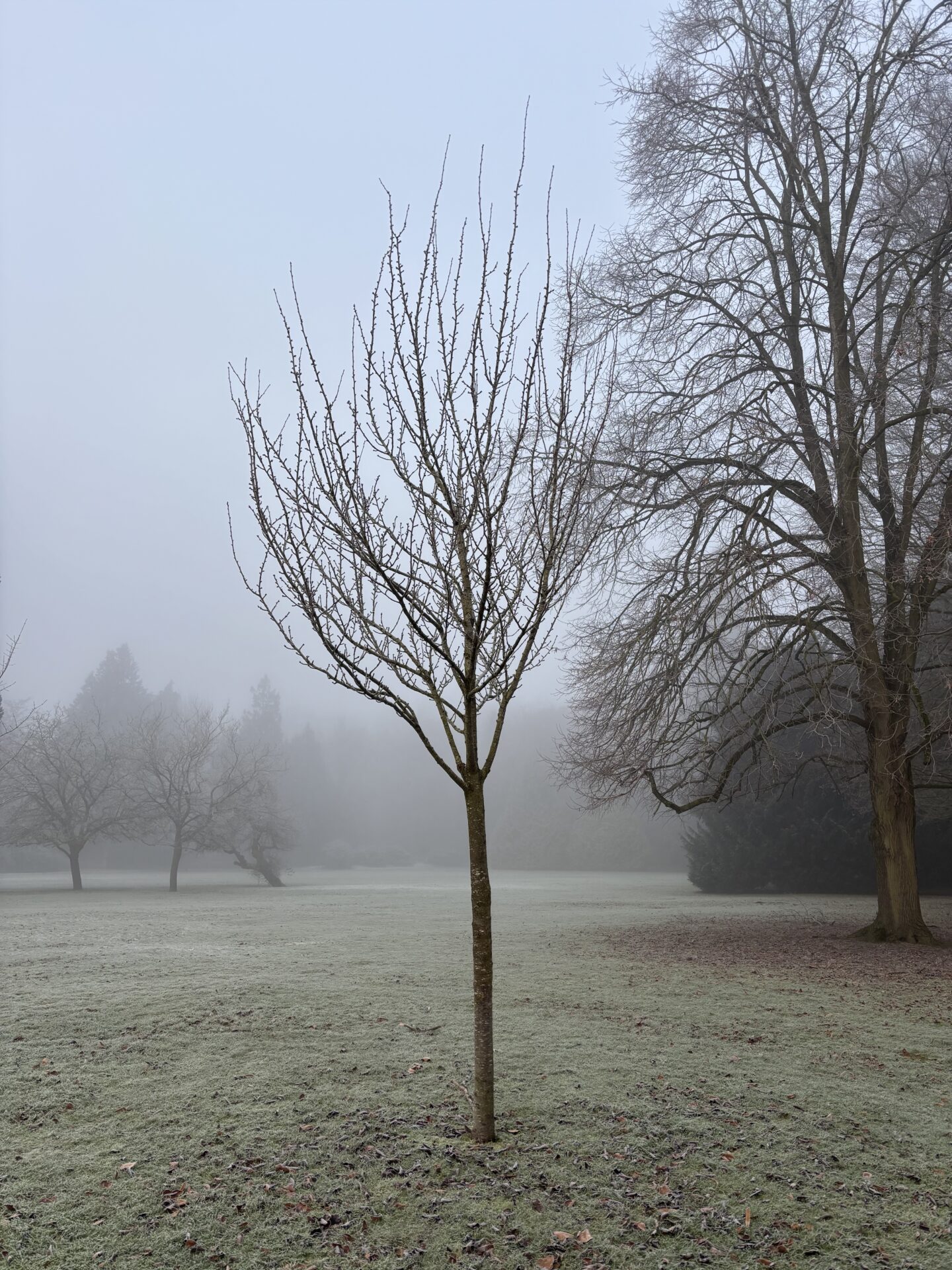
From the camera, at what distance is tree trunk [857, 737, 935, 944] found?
12.3 metres

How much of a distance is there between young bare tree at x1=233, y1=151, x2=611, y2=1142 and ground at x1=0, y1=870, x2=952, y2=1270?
2.29 ft

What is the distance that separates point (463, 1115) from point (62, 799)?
28777 mm

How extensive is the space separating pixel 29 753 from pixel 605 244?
1068 inches

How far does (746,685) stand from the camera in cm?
1245

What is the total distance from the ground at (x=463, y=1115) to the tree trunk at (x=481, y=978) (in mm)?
162

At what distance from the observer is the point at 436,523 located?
16.2ft

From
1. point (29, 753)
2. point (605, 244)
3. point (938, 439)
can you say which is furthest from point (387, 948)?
point (29, 753)

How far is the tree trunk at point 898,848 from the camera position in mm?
12281

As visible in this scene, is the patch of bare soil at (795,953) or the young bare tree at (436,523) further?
the patch of bare soil at (795,953)

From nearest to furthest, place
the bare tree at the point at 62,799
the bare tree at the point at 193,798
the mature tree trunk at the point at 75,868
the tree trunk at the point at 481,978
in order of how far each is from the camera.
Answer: the tree trunk at the point at 481,978 → the mature tree trunk at the point at 75,868 → the bare tree at the point at 62,799 → the bare tree at the point at 193,798

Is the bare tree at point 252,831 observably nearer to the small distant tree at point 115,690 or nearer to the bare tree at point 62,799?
the bare tree at point 62,799

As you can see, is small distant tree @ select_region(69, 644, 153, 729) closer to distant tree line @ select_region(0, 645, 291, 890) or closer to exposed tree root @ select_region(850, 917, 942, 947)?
distant tree line @ select_region(0, 645, 291, 890)

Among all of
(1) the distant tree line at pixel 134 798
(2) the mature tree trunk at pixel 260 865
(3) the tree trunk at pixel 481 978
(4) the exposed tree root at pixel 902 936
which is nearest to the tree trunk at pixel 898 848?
(4) the exposed tree root at pixel 902 936

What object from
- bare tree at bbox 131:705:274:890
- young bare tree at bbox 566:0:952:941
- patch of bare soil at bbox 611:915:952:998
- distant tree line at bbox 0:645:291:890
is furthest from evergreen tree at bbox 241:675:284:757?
young bare tree at bbox 566:0:952:941
